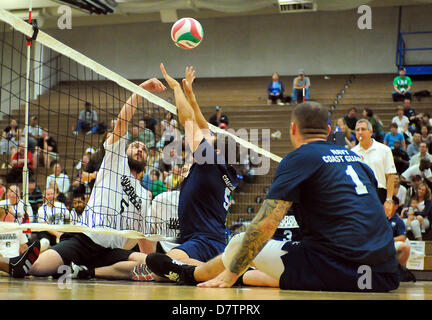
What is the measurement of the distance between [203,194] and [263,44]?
2046 cm

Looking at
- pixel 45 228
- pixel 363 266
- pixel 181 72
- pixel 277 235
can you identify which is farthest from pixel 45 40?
pixel 181 72

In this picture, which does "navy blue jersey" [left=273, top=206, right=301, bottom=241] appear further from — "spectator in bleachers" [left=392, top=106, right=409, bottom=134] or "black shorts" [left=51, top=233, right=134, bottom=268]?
"spectator in bleachers" [left=392, top=106, right=409, bottom=134]

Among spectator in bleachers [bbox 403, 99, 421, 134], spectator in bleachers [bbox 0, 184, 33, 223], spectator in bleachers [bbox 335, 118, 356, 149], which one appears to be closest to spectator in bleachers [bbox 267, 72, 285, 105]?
spectator in bleachers [bbox 403, 99, 421, 134]

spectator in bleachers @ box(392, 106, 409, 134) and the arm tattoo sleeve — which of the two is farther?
spectator in bleachers @ box(392, 106, 409, 134)

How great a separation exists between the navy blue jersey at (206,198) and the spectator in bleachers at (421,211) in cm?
664

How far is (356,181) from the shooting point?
3619 mm

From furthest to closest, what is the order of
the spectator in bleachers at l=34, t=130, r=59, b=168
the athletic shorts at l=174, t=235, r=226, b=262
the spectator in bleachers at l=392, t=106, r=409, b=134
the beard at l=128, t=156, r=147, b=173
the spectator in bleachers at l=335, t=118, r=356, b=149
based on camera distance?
the spectator in bleachers at l=392, t=106, r=409, b=134 < the spectator in bleachers at l=34, t=130, r=59, b=168 < the spectator in bleachers at l=335, t=118, r=356, b=149 < the beard at l=128, t=156, r=147, b=173 < the athletic shorts at l=174, t=235, r=226, b=262

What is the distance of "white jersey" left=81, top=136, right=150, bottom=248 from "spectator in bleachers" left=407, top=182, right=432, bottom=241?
668 centimetres

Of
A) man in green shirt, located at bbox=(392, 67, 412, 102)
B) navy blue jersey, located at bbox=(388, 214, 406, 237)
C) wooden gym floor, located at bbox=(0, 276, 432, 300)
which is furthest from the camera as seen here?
man in green shirt, located at bbox=(392, 67, 412, 102)

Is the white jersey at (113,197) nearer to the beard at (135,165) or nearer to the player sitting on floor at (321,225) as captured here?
the beard at (135,165)

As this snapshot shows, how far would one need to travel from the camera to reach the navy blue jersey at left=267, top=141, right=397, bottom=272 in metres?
3.48

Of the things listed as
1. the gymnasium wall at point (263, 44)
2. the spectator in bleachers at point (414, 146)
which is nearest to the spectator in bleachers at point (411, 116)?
the spectator in bleachers at point (414, 146)

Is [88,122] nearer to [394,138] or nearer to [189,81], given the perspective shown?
[394,138]

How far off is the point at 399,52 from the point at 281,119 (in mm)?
6405
